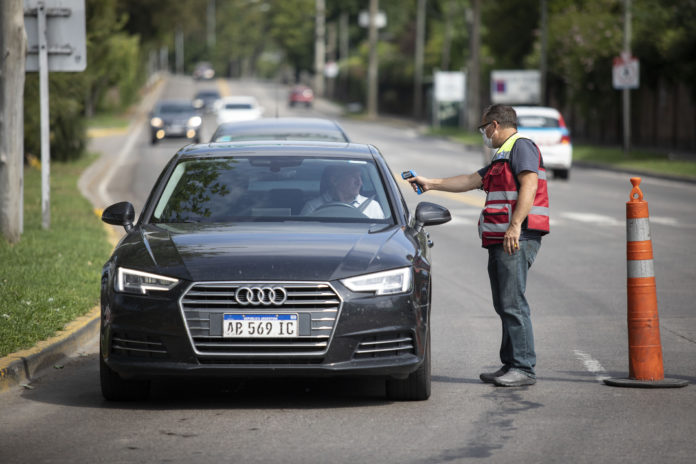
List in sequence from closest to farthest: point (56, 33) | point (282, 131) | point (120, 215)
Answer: point (120, 215) → point (282, 131) → point (56, 33)

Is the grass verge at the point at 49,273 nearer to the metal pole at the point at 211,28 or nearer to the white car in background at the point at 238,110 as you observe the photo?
the white car in background at the point at 238,110

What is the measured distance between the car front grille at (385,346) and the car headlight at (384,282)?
245 mm

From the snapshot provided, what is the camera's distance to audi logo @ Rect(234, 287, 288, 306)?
696 centimetres

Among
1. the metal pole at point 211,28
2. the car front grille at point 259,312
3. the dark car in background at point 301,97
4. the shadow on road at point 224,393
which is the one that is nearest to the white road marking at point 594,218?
the shadow on road at point 224,393

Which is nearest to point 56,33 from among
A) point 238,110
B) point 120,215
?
point 120,215

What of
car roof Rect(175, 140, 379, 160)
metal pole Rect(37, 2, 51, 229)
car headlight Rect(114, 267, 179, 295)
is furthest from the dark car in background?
car headlight Rect(114, 267, 179, 295)

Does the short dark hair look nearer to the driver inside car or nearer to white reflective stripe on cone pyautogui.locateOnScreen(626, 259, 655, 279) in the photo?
the driver inside car

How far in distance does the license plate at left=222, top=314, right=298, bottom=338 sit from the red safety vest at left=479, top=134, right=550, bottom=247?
1.64m

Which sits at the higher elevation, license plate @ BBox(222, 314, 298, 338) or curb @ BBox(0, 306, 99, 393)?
license plate @ BBox(222, 314, 298, 338)

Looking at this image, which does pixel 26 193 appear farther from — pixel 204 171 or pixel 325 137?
pixel 204 171

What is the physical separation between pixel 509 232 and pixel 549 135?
23471mm

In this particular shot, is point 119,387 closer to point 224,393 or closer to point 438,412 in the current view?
point 224,393

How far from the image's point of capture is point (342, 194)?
836cm

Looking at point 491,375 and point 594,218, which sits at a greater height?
point 491,375
